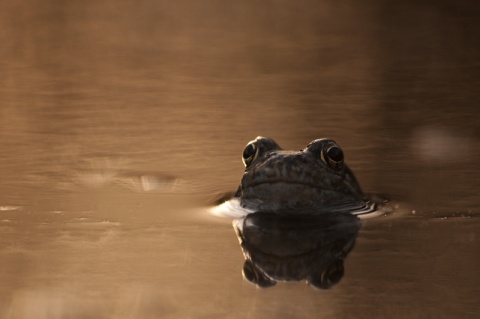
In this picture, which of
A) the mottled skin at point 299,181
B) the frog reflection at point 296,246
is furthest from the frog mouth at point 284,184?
the frog reflection at point 296,246

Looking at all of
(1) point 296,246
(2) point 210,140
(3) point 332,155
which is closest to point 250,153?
(3) point 332,155

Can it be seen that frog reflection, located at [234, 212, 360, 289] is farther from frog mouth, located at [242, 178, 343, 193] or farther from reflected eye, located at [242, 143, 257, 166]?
reflected eye, located at [242, 143, 257, 166]

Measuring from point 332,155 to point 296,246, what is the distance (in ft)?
3.93

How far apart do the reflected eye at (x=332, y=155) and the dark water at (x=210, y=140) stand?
0.47m

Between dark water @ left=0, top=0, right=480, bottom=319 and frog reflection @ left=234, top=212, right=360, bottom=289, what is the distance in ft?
0.28

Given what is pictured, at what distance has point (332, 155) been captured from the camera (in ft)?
23.8

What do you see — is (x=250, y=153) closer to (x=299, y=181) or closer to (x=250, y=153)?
(x=250, y=153)

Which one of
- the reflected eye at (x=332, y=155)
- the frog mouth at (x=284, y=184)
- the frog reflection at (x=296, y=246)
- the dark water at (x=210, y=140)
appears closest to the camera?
the dark water at (x=210, y=140)

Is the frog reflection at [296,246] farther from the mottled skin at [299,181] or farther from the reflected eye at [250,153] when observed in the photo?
the reflected eye at [250,153]

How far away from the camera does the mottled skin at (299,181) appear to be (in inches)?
278

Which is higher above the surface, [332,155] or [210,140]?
[332,155]

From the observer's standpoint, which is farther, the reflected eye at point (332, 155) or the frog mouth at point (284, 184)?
the reflected eye at point (332, 155)

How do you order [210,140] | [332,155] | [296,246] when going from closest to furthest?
[296,246]
[332,155]
[210,140]

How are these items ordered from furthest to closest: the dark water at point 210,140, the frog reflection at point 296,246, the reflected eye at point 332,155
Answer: the reflected eye at point 332,155
the frog reflection at point 296,246
the dark water at point 210,140
